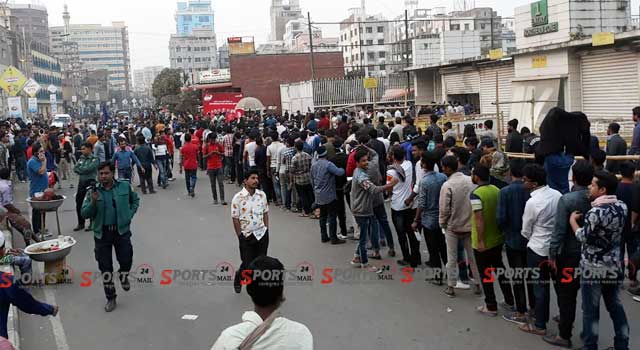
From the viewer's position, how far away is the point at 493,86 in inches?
937

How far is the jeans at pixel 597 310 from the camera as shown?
521cm

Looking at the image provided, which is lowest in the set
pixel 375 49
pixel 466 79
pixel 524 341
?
pixel 524 341

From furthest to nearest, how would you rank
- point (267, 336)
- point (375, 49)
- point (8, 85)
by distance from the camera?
point (375, 49), point (8, 85), point (267, 336)

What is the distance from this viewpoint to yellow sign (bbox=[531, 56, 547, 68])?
19094 millimetres

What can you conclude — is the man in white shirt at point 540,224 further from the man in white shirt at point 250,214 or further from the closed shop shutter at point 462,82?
the closed shop shutter at point 462,82

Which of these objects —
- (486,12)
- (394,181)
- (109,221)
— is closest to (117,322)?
(109,221)

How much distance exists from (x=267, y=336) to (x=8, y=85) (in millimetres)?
23857

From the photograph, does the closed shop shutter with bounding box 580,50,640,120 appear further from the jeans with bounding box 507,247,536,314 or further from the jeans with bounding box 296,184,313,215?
the jeans with bounding box 507,247,536,314

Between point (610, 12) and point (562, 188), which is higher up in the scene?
point (610, 12)

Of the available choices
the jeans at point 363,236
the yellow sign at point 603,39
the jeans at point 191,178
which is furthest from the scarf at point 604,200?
the yellow sign at point 603,39

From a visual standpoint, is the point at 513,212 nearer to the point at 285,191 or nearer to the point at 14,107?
the point at 285,191

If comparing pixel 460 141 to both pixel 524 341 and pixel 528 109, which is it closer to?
pixel 528 109

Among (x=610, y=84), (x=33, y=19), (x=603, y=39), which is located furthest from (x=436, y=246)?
(x=33, y=19)

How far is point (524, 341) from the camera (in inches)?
231
